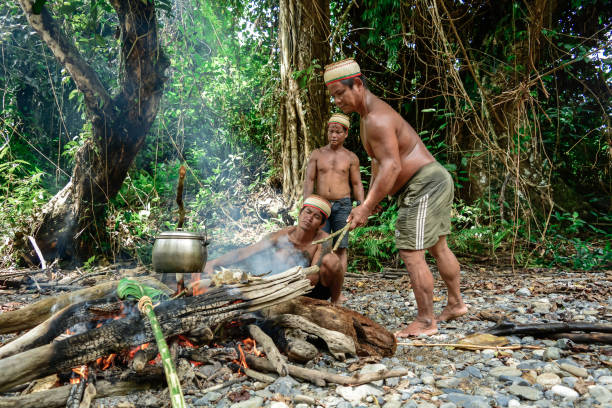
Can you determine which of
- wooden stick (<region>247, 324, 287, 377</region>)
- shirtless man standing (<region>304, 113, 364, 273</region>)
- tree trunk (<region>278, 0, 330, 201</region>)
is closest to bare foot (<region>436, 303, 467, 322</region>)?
wooden stick (<region>247, 324, 287, 377</region>)

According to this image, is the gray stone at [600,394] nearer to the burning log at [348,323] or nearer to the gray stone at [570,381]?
the gray stone at [570,381]

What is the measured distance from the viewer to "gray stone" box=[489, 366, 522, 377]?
6.73 feet

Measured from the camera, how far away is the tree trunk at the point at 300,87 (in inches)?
259

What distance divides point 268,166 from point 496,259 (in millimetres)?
5494

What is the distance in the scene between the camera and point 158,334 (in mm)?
1523

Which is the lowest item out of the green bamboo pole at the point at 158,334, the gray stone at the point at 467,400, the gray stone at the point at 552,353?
the gray stone at the point at 552,353

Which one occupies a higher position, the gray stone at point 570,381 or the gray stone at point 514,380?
the gray stone at point 570,381

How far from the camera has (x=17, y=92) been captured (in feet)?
28.5

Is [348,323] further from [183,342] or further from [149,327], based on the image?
[149,327]

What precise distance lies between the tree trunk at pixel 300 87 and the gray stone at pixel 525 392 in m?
5.35

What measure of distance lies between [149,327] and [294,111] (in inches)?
215

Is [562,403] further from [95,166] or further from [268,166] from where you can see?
[268,166]

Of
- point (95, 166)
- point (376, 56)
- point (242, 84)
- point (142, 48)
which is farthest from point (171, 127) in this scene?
point (376, 56)

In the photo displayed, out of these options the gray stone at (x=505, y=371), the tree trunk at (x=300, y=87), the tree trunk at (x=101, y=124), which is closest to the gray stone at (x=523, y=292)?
the gray stone at (x=505, y=371)
